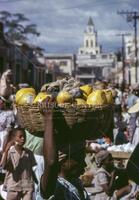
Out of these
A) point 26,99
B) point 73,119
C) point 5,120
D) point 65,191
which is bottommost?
point 5,120

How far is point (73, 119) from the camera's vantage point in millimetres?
3846

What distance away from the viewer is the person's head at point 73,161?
4024mm

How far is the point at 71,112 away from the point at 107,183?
3.86m

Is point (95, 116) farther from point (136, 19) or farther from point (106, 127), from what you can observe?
point (136, 19)

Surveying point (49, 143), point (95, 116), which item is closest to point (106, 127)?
point (95, 116)

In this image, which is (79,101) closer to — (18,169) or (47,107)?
(47,107)

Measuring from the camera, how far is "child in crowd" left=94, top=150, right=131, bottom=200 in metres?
7.59

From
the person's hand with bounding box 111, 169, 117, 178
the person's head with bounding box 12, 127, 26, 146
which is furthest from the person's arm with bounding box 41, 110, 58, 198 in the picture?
the person's hand with bounding box 111, 169, 117, 178

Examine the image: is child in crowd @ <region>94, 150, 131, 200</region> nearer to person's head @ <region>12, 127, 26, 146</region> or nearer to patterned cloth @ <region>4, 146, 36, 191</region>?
patterned cloth @ <region>4, 146, 36, 191</region>

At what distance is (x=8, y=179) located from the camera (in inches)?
299

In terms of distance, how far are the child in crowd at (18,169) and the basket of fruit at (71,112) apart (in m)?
Result: 3.40

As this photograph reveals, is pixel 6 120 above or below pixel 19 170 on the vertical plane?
above

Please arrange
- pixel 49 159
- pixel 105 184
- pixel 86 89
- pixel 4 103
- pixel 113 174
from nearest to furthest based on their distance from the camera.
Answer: pixel 49 159 → pixel 86 89 → pixel 105 184 → pixel 113 174 → pixel 4 103

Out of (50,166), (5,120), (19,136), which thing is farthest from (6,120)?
(50,166)
